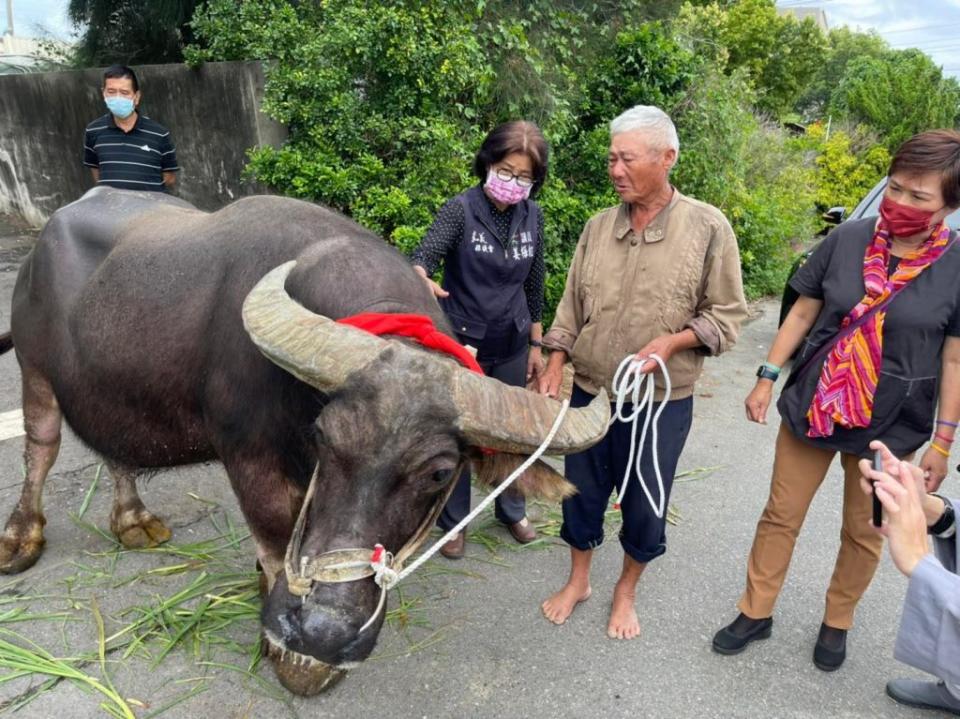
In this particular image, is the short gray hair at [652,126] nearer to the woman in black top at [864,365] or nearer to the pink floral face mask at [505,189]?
the pink floral face mask at [505,189]

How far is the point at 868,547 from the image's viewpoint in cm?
274

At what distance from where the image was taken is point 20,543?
3248 millimetres

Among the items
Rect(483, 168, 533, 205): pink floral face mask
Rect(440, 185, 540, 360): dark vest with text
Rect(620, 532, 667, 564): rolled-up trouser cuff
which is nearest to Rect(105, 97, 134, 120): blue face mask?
Rect(440, 185, 540, 360): dark vest with text

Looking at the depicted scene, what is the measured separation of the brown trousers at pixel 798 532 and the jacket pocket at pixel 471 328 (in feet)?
4.49

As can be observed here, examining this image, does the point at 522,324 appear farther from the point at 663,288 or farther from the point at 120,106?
the point at 120,106

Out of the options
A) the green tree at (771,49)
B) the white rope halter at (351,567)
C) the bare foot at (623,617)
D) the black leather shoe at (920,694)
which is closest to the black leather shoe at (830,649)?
the black leather shoe at (920,694)

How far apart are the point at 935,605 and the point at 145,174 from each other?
5.81 m

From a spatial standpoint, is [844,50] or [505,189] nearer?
[505,189]

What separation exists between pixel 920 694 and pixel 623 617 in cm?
114

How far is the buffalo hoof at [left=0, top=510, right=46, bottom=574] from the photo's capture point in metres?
3.18

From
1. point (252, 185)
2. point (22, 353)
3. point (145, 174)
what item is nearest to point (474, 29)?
point (252, 185)

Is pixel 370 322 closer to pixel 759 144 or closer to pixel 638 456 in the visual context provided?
pixel 638 456

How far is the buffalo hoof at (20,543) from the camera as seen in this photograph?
10.4ft

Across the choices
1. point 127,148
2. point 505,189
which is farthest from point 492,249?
point 127,148
